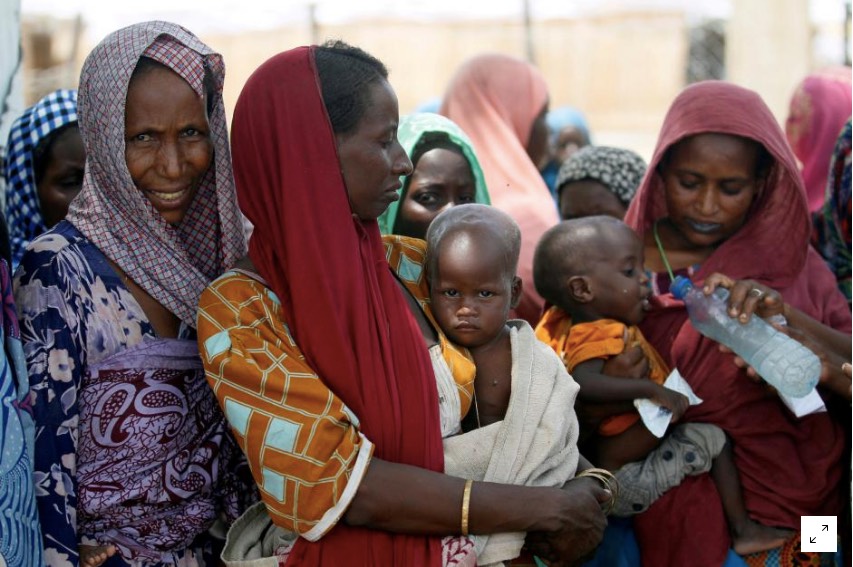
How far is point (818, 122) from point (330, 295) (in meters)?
3.23

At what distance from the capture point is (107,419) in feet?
8.20

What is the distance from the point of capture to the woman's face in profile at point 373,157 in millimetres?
2471

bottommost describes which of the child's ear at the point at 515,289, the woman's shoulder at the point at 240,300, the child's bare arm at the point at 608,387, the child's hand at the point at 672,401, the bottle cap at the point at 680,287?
the child's hand at the point at 672,401

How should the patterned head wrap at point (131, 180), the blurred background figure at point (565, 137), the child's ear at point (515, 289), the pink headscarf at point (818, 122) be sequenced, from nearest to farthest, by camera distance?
the patterned head wrap at point (131, 180) < the child's ear at point (515, 289) < the pink headscarf at point (818, 122) < the blurred background figure at point (565, 137)

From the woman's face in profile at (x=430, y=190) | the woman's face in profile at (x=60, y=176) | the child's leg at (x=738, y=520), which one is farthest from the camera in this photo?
the woman's face in profile at (x=60, y=176)

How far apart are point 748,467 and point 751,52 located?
13.7 meters

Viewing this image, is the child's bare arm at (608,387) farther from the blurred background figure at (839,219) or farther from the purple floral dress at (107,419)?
the blurred background figure at (839,219)

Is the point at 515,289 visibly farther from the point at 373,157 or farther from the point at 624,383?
the point at 373,157

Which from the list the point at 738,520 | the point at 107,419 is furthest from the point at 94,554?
the point at 738,520

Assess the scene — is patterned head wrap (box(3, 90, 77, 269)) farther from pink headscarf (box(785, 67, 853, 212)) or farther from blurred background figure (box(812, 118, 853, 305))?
pink headscarf (box(785, 67, 853, 212))

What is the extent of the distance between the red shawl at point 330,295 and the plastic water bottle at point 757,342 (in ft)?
4.06

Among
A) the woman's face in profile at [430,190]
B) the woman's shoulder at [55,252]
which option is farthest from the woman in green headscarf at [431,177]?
the woman's shoulder at [55,252]

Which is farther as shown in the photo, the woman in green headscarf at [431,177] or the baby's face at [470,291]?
the woman in green headscarf at [431,177]

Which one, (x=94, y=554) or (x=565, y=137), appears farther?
(x=565, y=137)
